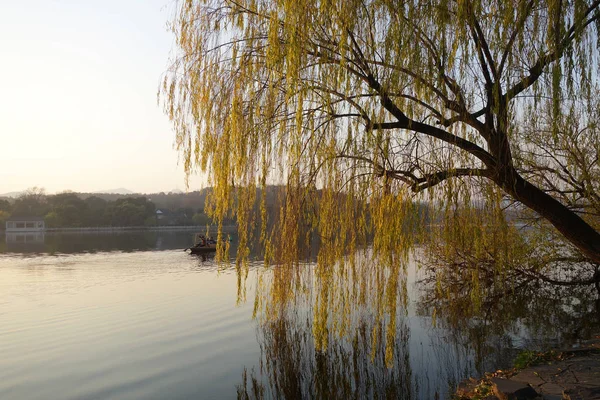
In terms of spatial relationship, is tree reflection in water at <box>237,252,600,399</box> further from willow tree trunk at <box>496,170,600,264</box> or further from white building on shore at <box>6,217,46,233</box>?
white building on shore at <box>6,217,46,233</box>

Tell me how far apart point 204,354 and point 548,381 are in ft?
19.2

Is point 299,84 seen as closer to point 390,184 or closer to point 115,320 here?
point 390,184

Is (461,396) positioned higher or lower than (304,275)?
lower

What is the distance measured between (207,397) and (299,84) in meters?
4.55

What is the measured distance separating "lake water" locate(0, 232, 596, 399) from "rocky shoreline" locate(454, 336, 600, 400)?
0.96m

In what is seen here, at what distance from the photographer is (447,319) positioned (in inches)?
412

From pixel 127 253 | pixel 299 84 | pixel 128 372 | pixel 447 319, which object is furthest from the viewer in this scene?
pixel 127 253

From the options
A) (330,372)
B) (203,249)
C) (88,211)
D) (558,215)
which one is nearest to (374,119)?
(558,215)

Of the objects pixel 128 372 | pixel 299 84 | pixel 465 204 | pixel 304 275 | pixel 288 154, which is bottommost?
pixel 128 372

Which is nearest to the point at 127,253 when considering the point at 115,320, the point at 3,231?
the point at 115,320

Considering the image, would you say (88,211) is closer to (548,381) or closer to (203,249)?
(203,249)

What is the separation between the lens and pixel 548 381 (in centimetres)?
517

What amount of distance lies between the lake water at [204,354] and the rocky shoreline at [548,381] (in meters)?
0.96

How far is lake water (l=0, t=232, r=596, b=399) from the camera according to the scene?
6.89 meters
